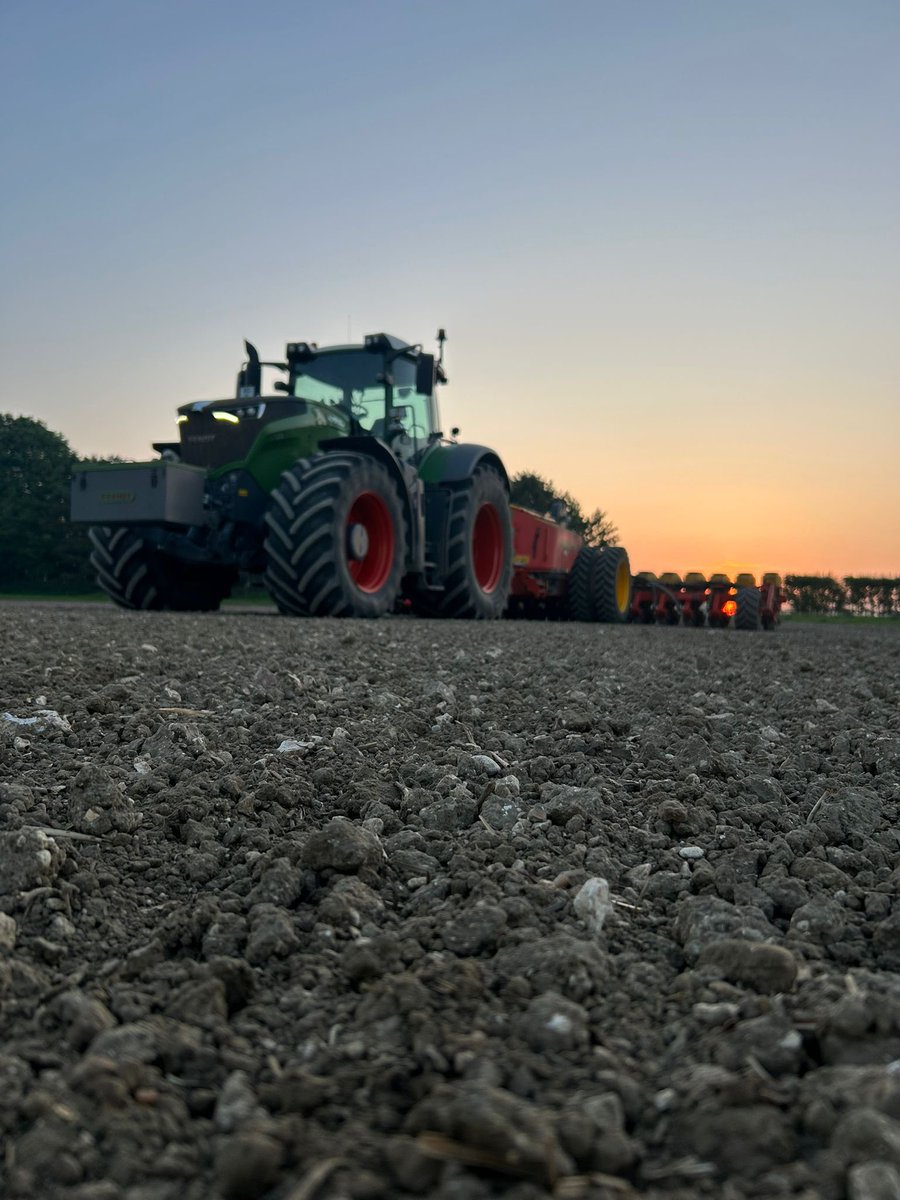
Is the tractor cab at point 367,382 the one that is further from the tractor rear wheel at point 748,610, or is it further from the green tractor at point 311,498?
the tractor rear wheel at point 748,610

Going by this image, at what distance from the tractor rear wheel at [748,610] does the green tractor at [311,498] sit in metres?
5.18

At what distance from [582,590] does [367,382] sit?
536 centimetres

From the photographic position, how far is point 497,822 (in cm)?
194

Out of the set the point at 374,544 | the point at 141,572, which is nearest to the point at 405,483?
the point at 374,544

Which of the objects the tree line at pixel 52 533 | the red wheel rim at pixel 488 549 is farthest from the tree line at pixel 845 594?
the red wheel rim at pixel 488 549

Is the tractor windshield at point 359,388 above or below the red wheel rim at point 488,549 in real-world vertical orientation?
above

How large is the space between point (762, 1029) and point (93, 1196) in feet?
2.47

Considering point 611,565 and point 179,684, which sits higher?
point 611,565

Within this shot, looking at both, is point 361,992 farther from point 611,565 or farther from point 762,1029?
point 611,565

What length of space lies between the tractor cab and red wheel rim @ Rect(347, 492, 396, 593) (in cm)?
114

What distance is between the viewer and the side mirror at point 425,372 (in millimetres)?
9062

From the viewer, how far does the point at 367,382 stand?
916 cm

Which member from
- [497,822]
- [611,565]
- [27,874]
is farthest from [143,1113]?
[611,565]

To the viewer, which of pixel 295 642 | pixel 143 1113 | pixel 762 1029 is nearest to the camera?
pixel 143 1113
